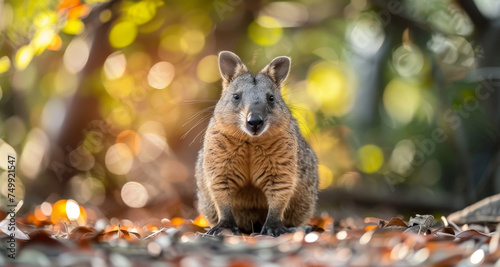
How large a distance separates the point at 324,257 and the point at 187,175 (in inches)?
250

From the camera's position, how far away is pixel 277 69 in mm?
5809

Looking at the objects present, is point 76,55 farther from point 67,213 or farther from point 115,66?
point 67,213

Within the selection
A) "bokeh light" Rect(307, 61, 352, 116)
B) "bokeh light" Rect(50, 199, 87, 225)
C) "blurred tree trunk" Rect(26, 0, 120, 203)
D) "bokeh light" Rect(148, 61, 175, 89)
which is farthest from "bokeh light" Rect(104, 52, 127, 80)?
"bokeh light" Rect(307, 61, 352, 116)

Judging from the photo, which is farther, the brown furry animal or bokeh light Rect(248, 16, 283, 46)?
bokeh light Rect(248, 16, 283, 46)

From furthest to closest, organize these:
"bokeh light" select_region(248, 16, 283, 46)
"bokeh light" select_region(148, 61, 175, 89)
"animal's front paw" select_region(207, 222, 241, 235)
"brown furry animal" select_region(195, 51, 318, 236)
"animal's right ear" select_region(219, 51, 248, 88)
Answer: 1. "bokeh light" select_region(148, 61, 175, 89)
2. "bokeh light" select_region(248, 16, 283, 46)
3. "animal's right ear" select_region(219, 51, 248, 88)
4. "brown furry animal" select_region(195, 51, 318, 236)
5. "animal's front paw" select_region(207, 222, 241, 235)

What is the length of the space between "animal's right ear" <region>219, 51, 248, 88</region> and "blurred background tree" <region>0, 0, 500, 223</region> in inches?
103

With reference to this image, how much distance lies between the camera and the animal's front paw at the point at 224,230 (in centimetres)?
490

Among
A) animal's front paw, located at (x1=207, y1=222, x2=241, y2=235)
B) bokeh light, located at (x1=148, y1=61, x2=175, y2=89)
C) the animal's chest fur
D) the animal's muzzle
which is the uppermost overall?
bokeh light, located at (x1=148, y1=61, x2=175, y2=89)

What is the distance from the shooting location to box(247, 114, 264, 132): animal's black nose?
496 cm

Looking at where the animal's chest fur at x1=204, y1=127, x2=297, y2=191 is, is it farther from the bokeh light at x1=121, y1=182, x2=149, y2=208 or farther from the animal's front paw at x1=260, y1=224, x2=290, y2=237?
the bokeh light at x1=121, y1=182, x2=149, y2=208

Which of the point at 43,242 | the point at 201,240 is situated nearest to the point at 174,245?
the point at 201,240

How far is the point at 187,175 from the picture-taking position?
9.56 m

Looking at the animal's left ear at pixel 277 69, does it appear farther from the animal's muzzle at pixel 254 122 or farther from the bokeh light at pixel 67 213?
the bokeh light at pixel 67 213

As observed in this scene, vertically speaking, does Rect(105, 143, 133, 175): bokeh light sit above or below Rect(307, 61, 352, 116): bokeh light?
below
